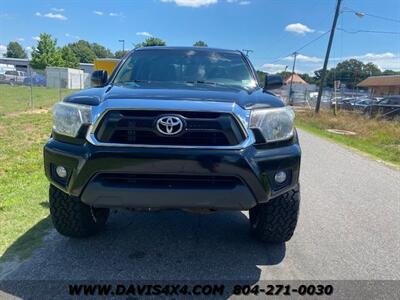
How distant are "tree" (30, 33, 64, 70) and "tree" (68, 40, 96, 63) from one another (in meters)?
59.6

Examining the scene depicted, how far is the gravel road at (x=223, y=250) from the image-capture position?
3.32 m

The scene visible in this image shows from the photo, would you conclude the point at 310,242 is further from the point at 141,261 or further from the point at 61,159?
the point at 61,159

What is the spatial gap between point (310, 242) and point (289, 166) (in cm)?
127

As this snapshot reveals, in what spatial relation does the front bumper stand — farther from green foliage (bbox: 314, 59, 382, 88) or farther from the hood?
green foliage (bbox: 314, 59, 382, 88)

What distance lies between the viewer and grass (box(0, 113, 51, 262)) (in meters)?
3.79

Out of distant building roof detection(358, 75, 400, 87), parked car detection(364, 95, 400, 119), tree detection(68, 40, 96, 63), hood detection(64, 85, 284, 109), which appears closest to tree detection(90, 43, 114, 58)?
tree detection(68, 40, 96, 63)

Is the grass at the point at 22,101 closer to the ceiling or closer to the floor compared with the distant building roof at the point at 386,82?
closer to the floor

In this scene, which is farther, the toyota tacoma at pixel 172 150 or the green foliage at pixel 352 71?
the green foliage at pixel 352 71

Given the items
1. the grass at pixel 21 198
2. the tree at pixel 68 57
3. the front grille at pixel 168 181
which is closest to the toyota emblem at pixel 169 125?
the front grille at pixel 168 181

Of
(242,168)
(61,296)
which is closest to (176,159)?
(242,168)

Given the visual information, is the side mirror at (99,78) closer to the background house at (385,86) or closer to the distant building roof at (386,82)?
the background house at (385,86)

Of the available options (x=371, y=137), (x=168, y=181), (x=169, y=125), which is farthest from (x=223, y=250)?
(x=371, y=137)

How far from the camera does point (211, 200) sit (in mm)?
2959

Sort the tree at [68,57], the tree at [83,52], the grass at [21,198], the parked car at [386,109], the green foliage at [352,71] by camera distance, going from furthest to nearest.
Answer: the tree at [83,52] → the green foliage at [352,71] → the tree at [68,57] → the parked car at [386,109] → the grass at [21,198]
